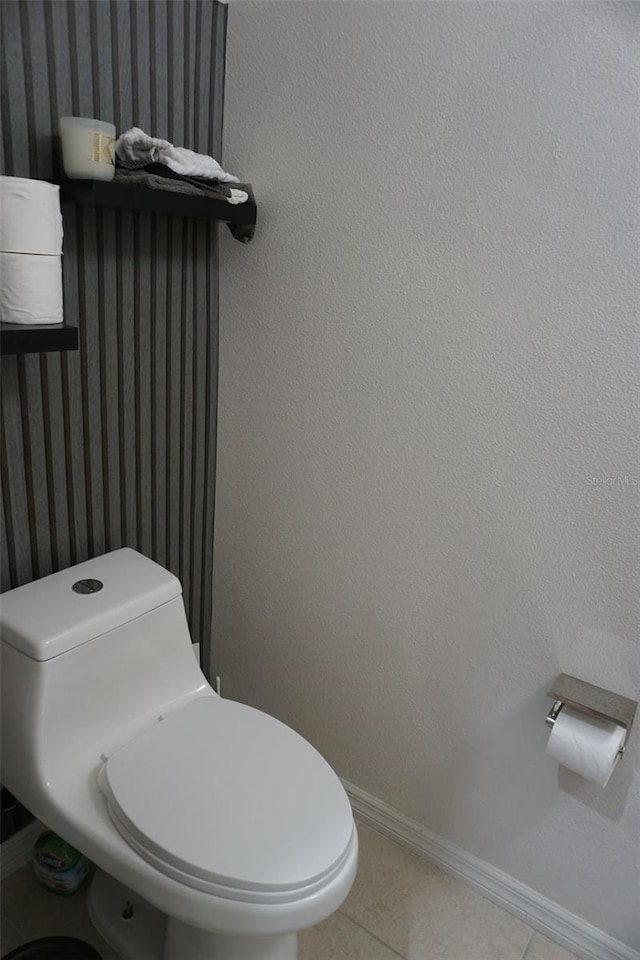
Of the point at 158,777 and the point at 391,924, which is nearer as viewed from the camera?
the point at 158,777

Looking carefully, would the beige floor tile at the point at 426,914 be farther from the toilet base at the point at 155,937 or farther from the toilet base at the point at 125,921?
the toilet base at the point at 125,921

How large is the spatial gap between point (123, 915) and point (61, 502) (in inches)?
33.4

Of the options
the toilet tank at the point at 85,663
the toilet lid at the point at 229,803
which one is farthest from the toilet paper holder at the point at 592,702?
the toilet tank at the point at 85,663

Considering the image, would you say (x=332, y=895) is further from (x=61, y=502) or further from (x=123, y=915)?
(x=61, y=502)

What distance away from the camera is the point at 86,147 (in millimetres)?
1119

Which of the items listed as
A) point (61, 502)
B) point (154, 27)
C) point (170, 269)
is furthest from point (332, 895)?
Answer: point (154, 27)

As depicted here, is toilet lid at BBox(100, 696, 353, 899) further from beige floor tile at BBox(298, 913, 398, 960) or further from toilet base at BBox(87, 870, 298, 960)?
beige floor tile at BBox(298, 913, 398, 960)

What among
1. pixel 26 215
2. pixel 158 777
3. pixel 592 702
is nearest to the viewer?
pixel 26 215

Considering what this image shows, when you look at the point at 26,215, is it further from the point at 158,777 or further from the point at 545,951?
the point at 545,951

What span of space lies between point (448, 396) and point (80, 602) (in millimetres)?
787

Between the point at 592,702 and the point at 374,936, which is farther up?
the point at 592,702

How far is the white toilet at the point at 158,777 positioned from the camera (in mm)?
1044

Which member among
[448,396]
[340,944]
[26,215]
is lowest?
[340,944]

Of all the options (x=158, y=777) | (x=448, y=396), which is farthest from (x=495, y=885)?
(x=448, y=396)
